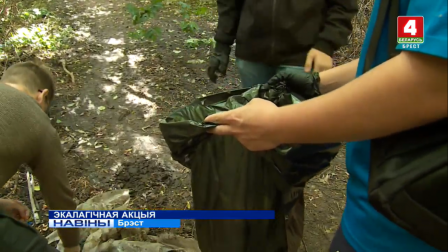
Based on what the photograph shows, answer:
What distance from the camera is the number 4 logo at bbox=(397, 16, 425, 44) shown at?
A: 568mm

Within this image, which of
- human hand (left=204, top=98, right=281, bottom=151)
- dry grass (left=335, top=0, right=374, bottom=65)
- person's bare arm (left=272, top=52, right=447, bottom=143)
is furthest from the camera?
dry grass (left=335, top=0, right=374, bottom=65)

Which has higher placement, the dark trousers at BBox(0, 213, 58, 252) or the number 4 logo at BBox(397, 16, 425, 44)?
the number 4 logo at BBox(397, 16, 425, 44)

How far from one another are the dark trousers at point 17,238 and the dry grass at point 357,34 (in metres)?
3.83

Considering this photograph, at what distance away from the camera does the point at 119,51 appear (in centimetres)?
484

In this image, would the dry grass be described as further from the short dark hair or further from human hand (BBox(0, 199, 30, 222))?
human hand (BBox(0, 199, 30, 222))

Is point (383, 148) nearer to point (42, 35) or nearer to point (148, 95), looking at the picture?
point (148, 95)

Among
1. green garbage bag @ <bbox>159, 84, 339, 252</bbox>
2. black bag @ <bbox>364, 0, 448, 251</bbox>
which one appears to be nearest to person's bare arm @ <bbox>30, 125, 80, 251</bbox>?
green garbage bag @ <bbox>159, 84, 339, 252</bbox>

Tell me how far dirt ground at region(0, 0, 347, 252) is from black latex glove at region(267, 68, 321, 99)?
1326 mm

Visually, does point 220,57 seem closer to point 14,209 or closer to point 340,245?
point 14,209

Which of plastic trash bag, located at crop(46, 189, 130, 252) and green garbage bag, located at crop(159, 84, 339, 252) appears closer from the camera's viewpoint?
green garbage bag, located at crop(159, 84, 339, 252)

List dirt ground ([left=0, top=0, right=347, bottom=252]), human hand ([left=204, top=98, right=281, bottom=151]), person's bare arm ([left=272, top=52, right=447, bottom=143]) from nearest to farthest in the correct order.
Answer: person's bare arm ([left=272, top=52, right=447, bottom=143]) → human hand ([left=204, top=98, right=281, bottom=151]) → dirt ground ([left=0, top=0, right=347, bottom=252])

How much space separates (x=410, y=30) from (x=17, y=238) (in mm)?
1389

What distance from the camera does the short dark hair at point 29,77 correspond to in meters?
1.85

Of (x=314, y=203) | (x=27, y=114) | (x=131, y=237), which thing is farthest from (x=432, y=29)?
(x=314, y=203)
